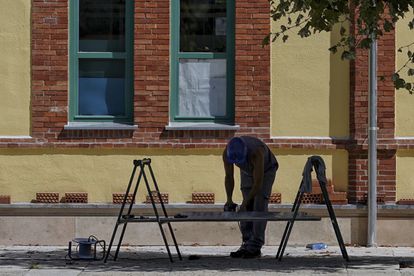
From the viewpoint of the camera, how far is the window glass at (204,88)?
14781 mm

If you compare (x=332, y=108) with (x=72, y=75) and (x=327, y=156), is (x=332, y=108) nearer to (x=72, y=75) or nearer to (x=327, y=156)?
(x=327, y=156)

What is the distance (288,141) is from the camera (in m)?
14.5

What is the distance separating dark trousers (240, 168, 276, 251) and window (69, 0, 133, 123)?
2.72 meters

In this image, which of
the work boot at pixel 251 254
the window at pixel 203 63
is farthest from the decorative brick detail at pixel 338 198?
the work boot at pixel 251 254

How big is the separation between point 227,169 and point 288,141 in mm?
2239

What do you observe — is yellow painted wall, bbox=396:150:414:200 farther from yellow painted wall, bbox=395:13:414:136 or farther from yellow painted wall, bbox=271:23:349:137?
yellow painted wall, bbox=271:23:349:137

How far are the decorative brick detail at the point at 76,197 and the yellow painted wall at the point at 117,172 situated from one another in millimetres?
85

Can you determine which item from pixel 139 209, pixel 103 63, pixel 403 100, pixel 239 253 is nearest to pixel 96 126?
pixel 103 63

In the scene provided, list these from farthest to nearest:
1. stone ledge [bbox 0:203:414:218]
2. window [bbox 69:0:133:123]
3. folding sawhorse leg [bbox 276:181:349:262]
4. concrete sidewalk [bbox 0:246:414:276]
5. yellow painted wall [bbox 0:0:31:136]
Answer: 1. window [bbox 69:0:133:123]
2. yellow painted wall [bbox 0:0:31:136]
3. stone ledge [bbox 0:203:414:218]
4. folding sawhorse leg [bbox 276:181:349:262]
5. concrete sidewalk [bbox 0:246:414:276]

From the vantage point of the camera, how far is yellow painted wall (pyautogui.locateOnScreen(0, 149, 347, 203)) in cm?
1452

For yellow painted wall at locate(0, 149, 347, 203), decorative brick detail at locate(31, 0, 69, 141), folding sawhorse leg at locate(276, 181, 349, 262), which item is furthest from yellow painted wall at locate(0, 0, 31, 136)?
folding sawhorse leg at locate(276, 181, 349, 262)

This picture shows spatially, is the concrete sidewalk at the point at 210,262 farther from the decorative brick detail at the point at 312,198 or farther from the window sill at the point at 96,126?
the window sill at the point at 96,126

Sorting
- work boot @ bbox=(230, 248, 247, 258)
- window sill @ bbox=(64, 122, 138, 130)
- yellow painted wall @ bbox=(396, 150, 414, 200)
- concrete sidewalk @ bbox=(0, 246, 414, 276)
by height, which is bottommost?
concrete sidewalk @ bbox=(0, 246, 414, 276)

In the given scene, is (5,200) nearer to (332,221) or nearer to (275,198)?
(275,198)
